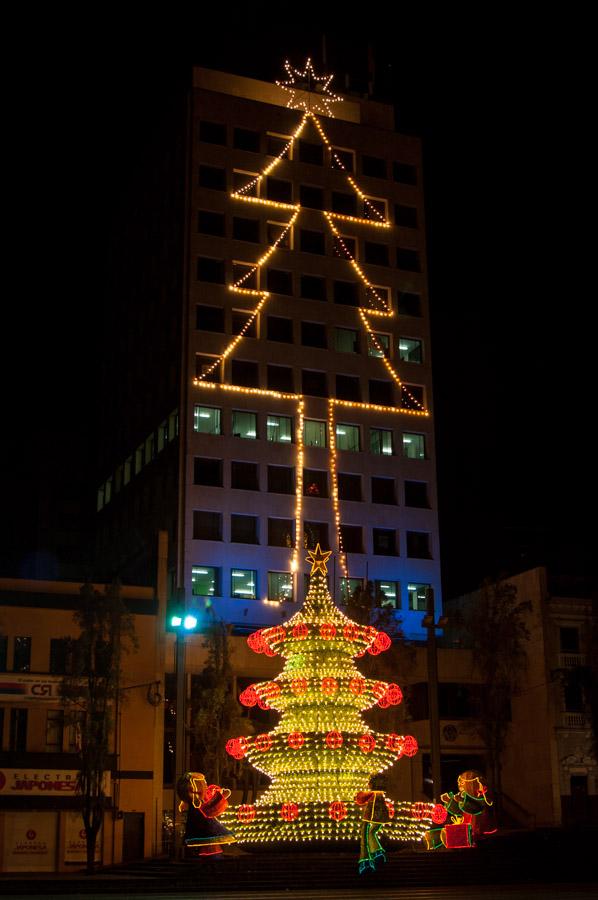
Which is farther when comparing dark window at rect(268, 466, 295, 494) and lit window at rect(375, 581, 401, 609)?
lit window at rect(375, 581, 401, 609)

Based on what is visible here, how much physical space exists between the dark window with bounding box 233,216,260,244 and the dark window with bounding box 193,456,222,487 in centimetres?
1295

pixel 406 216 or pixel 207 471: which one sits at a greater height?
pixel 406 216

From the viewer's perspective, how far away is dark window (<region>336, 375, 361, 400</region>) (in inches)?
2655

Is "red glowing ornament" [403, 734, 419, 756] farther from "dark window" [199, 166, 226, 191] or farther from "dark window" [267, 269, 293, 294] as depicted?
"dark window" [199, 166, 226, 191]

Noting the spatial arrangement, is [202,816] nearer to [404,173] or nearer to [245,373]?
[245,373]

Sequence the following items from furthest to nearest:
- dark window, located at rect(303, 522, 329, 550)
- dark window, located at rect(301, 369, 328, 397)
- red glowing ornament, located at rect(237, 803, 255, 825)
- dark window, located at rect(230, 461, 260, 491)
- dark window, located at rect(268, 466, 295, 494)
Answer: dark window, located at rect(301, 369, 328, 397), dark window, located at rect(268, 466, 295, 494), dark window, located at rect(303, 522, 329, 550), dark window, located at rect(230, 461, 260, 491), red glowing ornament, located at rect(237, 803, 255, 825)

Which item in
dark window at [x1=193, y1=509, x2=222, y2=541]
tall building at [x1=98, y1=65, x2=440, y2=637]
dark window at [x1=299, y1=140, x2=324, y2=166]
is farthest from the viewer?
dark window at [x1=299, y1=140, x2=324, y2=166]

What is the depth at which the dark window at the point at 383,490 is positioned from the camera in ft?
219

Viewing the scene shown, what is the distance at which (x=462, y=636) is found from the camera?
206 ft

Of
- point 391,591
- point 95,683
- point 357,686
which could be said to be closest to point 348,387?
point 391,591

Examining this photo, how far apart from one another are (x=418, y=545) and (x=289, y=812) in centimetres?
3902

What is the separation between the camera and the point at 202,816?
86.2 feet

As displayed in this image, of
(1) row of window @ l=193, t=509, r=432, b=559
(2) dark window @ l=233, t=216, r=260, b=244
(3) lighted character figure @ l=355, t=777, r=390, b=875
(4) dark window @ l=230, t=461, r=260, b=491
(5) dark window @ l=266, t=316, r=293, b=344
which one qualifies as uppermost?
(2) dark window @ l=233, t=216, r=260, b=244

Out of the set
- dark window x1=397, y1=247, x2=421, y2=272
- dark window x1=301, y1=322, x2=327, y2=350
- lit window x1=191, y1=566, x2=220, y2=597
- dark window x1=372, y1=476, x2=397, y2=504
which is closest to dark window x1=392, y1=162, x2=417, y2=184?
dark window x1=397, y1=247, x2=421, y2=272
